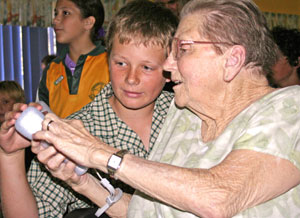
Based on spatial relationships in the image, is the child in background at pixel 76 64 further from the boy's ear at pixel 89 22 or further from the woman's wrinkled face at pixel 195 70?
the woman's wrinkled face at pixel 195 70

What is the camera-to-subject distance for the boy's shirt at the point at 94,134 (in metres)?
1.58

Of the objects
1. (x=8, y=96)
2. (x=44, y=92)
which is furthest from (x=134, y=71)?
(x=8, y=96)

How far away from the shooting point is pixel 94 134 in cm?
164

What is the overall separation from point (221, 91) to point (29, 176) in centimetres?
88

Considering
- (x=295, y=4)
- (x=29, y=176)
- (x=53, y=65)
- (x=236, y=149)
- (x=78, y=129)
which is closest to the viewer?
(x=236, y=149)

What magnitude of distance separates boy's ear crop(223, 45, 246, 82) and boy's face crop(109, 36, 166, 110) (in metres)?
0.45

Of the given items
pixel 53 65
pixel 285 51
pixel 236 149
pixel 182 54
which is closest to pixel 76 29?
pixel 53 65

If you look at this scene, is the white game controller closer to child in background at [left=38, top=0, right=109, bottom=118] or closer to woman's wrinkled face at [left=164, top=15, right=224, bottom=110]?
woman's wrinkled face at [left=164, top=15, right=224, bottom=110]

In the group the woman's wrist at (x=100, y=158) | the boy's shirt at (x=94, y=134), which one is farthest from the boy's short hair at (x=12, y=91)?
the woman's wrist at (x=100, y=158)

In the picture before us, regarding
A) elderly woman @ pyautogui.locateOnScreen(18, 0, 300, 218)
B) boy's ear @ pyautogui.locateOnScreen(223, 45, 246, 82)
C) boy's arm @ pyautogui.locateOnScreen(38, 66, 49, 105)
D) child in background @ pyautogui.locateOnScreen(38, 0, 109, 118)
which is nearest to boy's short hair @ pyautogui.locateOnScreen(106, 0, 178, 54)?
elderly woman @ pyautogui.locateOnScreen(18, 0, 300, 218)

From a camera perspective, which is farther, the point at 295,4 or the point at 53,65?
the point at 295,4

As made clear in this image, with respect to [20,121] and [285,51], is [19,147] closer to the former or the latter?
[20,121]

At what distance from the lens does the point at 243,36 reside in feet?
4.09

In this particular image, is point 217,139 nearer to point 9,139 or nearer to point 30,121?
point 30,121
